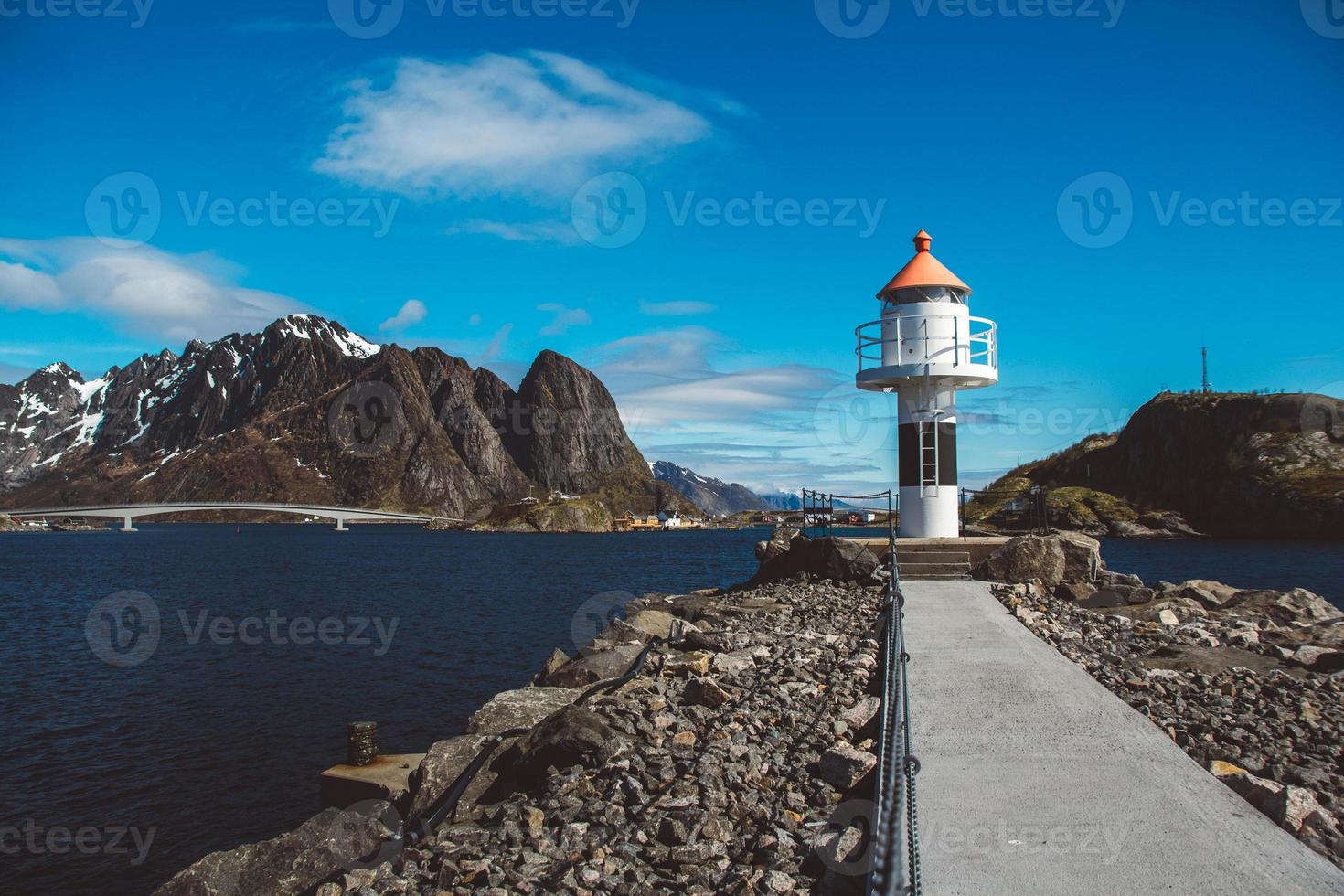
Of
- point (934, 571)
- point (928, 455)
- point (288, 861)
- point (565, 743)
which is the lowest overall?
point (288, 861)

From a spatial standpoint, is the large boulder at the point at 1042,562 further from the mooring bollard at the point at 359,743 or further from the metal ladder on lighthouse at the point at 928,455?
the mooring bollard at the point at 359,743

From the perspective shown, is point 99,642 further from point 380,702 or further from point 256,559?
point 256,559

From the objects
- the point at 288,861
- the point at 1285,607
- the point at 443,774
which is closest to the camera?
the point at 288,861

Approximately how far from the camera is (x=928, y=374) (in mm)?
22234

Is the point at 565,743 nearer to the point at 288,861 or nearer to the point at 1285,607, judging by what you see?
the point at 288,861

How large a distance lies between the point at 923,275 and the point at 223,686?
20.2m

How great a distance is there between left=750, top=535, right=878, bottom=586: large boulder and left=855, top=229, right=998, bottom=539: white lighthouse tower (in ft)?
6.66

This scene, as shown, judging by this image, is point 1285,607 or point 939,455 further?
point 939,455

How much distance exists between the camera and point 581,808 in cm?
816

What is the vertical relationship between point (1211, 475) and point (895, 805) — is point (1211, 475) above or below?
above

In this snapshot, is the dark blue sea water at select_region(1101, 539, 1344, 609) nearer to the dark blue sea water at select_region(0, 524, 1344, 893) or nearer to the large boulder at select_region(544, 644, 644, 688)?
the dark blue sea water at select_region(0, 524, 1344, 893)

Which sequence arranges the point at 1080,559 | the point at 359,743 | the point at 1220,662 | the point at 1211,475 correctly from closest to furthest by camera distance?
1. the point at 359,743
2. the point at 1220,662
3. the point at 1080,559
4. the point at 1211,475

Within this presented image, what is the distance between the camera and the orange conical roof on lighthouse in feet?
74.4

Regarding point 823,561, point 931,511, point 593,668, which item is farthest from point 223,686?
point 931,511
